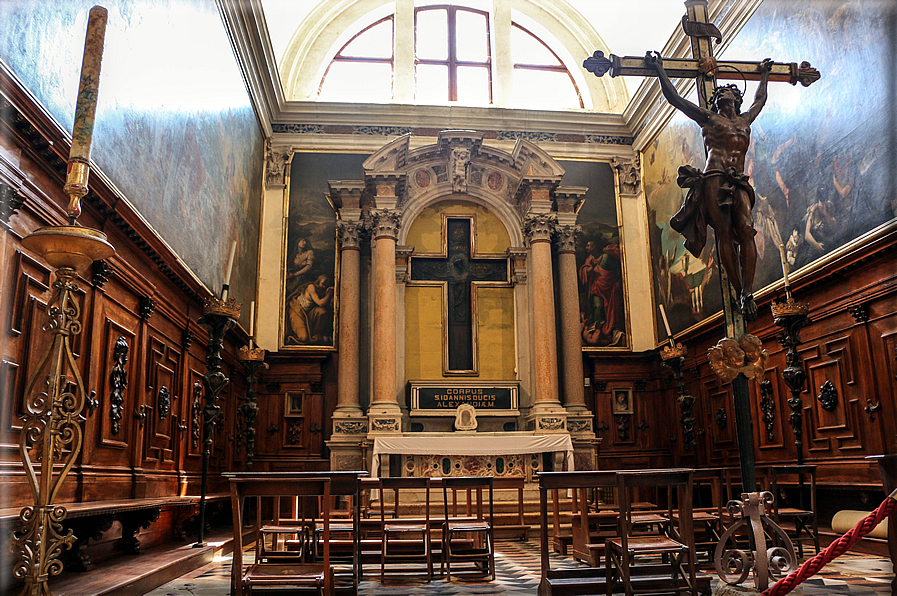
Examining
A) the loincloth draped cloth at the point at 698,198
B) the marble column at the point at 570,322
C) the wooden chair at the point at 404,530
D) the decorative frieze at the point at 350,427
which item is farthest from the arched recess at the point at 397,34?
the loincloth draped cloth at the point at 698,198

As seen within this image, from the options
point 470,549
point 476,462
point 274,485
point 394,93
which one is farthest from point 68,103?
point 394,93

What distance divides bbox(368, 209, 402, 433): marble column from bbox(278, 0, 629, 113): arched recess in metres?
3.88

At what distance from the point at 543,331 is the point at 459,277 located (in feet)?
6.56

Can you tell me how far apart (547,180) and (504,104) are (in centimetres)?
299

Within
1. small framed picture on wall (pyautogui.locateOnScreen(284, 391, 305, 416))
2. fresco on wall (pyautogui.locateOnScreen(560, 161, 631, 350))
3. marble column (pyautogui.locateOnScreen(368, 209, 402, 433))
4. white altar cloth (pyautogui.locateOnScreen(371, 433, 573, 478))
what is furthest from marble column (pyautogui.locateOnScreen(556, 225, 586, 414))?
small framed picture on wall (pyautogui.locateOnScreen(284, 391, 305, 416))

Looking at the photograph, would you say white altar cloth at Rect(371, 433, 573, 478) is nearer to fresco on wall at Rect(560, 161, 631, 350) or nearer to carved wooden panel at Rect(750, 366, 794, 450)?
carved wooden panel at Rect(750, 366, 794, 450)

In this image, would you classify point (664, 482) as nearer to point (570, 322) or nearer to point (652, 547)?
point (652, 547)

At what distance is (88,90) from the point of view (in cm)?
326

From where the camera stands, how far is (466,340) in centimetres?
1359

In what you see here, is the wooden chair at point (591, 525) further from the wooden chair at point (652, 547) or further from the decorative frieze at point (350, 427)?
the decorative frieze at point (350, 427)

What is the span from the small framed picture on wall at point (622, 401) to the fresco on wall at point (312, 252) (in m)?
5.27

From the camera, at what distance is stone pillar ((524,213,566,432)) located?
12.3m

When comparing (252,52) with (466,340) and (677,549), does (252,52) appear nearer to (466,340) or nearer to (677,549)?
(466,340)

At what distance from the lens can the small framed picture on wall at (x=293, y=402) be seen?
13125mm
